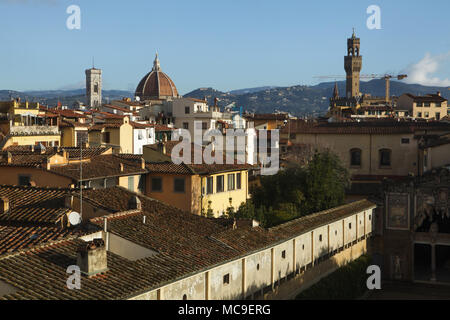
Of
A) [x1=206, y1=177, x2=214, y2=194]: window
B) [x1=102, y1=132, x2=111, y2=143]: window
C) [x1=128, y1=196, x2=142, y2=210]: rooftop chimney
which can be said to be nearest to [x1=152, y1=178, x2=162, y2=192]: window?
[x1=206, y1=177, x2=214, y2=194]: window

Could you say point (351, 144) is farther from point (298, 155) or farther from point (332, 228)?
point (332, 228)

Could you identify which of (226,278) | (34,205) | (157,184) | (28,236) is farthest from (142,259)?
(157,184)

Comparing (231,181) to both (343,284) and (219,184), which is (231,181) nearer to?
(219,184)

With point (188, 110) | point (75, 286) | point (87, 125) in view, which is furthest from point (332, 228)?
point (188, 110)
